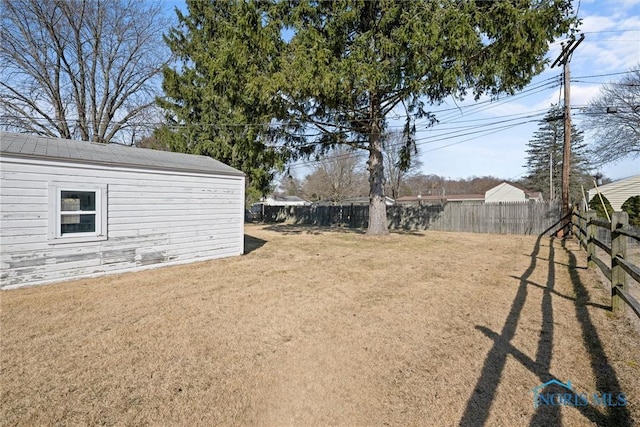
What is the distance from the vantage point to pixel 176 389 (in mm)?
2453

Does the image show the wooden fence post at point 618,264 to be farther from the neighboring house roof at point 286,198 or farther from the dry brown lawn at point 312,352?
the neighboring house roof at point 286,198

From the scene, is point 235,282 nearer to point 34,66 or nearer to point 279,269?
point 279,269

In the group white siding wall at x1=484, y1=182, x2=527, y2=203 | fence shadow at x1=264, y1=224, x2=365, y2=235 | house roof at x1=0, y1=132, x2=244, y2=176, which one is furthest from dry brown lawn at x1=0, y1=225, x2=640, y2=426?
white siding wall at x1=484, y1=182, x2=527, y2=203

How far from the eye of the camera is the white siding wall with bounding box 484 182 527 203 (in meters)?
39.0

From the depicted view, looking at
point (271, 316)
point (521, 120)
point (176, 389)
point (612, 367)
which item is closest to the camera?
point (176, 389)

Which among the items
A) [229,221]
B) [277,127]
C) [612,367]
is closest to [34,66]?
[277,127]

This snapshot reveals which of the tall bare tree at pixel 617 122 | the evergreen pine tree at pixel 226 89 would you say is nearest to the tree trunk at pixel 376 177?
the evergreen pine tree at pixel 226 89

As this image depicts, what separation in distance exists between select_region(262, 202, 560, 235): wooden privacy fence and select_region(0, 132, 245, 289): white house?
40.9 feet

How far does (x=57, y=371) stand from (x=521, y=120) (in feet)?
61.5

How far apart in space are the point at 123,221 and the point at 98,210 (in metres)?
0.49

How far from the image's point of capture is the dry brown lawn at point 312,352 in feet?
7.19

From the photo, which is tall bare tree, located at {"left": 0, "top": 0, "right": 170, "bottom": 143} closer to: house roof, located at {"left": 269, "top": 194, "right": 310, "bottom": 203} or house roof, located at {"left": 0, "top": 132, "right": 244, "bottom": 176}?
house roof, located at {"left": 0, "top": 132, "right": 244, "bottom": 176}

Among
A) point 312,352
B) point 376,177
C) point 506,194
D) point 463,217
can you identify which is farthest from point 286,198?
point 312,352

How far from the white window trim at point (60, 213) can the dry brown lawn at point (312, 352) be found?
0.83m
